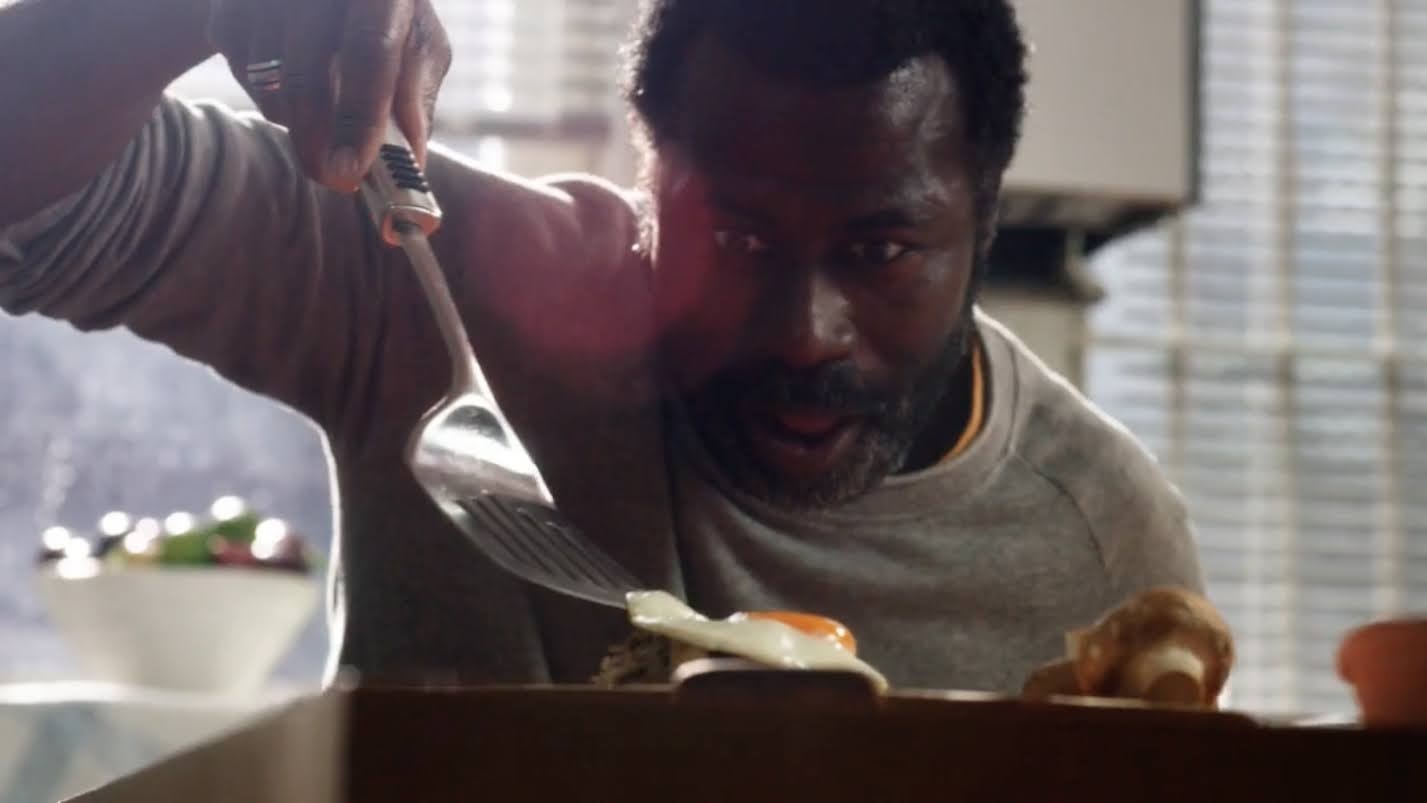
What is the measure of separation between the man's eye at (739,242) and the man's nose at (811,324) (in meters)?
0.02

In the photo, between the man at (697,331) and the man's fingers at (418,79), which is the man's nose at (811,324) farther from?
the man's fingers at (418,79)

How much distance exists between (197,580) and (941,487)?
0.55 m

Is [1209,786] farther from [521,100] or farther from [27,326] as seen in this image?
[27,326]

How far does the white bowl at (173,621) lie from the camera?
110 centimetres

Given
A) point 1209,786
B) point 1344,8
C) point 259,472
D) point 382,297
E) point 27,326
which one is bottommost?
point 259,472

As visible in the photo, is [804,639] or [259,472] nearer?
[804,639]

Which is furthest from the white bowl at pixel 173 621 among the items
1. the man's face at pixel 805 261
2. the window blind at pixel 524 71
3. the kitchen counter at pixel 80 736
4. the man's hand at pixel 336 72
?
the man's hand at pixel 336 72

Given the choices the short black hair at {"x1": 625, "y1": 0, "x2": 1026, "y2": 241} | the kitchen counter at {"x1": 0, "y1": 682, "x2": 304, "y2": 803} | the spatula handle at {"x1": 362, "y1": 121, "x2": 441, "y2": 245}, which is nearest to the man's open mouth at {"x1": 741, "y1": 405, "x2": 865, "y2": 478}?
the short black hair at {"x1": 625, "y1": 0, "x2": 1026, "y2": 241}

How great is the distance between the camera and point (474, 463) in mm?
555

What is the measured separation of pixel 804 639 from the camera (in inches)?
15.8

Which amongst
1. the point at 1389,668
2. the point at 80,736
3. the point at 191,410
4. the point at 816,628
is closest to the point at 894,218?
the point at 816,628

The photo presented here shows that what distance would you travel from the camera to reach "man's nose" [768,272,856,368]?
70 cm

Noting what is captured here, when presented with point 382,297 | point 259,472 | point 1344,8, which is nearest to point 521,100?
point 259,472

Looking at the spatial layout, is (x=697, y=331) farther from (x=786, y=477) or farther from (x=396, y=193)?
(x=396, y=193)
